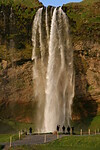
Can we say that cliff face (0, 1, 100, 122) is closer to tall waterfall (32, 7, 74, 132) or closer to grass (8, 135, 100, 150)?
tall waterfall (32, 7, 74, 132)

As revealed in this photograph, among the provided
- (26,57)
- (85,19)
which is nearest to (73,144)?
(26,57)

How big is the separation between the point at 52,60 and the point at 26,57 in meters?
4.55

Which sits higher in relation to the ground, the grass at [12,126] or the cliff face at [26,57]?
the cliff face at [26,57]

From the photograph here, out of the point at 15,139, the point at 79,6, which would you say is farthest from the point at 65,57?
the point at 15,139

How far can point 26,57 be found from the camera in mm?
50281

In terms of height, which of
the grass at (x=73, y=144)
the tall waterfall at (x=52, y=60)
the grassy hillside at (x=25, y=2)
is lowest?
the grass at (x=73, y=144)

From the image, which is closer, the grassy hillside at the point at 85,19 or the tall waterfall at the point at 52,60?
the tall waterfall at the point at 52,60

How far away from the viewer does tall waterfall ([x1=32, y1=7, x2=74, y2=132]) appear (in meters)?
49.1

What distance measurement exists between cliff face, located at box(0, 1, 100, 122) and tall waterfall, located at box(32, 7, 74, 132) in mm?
1062

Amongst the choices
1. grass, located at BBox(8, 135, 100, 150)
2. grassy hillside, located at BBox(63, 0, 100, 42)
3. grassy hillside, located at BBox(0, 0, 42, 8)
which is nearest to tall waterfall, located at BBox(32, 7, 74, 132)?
grassy hillside, located at BBox(63, 0, 100, 42)

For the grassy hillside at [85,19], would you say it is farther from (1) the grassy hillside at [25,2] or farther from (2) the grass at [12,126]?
(2) the grass at [12,126]

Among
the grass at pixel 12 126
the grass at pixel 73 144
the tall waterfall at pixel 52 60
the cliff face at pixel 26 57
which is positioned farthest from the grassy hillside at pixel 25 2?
the grass at pixel 73 144

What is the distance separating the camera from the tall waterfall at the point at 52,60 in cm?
4906

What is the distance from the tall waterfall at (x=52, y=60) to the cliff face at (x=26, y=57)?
3.48 feet
